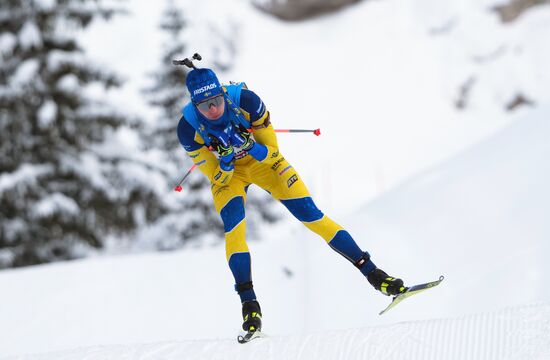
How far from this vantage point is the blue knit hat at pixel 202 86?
542 centimetres

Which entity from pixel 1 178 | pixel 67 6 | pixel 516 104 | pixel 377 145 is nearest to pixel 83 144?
pixel 1 178

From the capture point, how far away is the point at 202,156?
19.1ft

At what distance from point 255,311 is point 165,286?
4.30 metres

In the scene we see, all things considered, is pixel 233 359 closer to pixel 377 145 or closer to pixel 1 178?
pixel 1 178

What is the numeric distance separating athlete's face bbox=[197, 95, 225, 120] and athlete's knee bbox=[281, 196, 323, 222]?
3.11ft

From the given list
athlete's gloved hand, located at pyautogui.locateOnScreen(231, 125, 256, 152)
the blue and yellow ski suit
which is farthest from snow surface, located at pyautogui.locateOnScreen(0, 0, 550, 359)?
athlete's gloved hand, located at pyautogui.locateOnScreen(231, 125, 256, 152)

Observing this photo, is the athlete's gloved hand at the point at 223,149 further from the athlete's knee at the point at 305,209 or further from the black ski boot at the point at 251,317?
the black ski boot at the point at 251,317

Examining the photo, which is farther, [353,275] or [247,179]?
[353,275]

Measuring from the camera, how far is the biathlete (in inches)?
217

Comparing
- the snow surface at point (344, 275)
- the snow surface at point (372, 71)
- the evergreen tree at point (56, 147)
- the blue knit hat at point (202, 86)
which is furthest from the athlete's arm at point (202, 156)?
the snow surface at point (372, 71)

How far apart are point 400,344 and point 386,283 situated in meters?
0.86

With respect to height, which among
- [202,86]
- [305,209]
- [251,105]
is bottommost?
[305,209]

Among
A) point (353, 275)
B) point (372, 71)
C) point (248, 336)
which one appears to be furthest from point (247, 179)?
point (372, 71)

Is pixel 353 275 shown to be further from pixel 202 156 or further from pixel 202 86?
pixel 202 86
